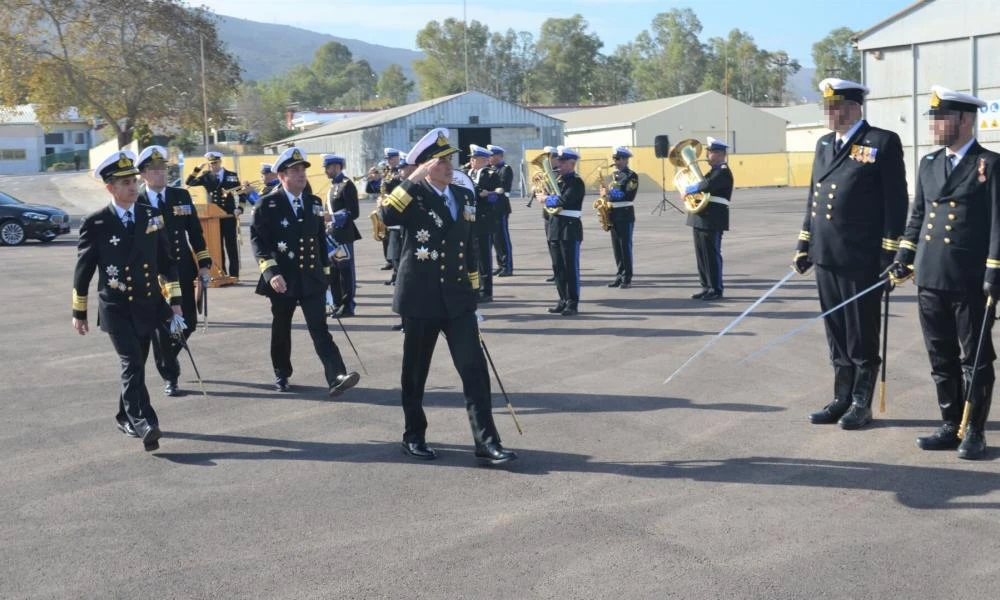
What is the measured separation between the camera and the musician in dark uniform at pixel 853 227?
7.35m

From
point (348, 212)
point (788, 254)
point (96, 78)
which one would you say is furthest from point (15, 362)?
point (96, 78)

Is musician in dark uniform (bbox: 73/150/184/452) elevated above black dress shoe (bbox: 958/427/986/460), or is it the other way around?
musician in dark uniform (bbox: 73/150/184/452)

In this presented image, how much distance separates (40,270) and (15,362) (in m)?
10.5

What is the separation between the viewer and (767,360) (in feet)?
32.5

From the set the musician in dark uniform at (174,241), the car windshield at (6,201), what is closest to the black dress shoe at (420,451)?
the musician in dark uniform at (174,241)

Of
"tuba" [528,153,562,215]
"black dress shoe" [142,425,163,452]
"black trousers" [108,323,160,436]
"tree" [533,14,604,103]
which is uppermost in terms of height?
"tree" [533,14,604,103]

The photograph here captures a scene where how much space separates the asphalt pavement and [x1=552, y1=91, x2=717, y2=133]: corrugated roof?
174 ft

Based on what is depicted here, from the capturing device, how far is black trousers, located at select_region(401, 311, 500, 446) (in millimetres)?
6863

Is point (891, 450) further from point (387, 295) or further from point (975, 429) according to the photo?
point (387, 295)

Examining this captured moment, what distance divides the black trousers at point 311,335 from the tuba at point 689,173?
6267 millimetres

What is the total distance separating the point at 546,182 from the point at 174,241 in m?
5.67

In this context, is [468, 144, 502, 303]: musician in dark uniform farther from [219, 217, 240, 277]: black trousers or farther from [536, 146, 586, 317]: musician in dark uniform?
→ [219, 217, 240, 277]: black trousers

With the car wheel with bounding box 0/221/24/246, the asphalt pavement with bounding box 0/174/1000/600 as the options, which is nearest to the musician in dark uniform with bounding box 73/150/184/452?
the asphalt pavement with bounding box 0/174/1000/600

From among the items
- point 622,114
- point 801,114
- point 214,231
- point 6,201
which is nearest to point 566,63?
point 801,114
